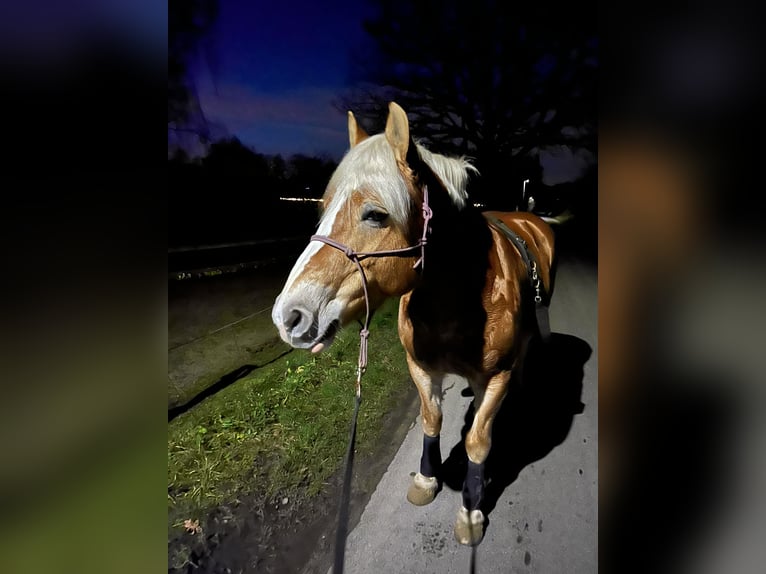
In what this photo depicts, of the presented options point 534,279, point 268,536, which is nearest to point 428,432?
point 268,536

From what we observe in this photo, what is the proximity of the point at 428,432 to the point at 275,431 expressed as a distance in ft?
4.14

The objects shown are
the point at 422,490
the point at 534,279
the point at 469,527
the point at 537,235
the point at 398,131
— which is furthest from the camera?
the point at 537,235

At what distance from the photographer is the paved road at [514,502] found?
192 cm

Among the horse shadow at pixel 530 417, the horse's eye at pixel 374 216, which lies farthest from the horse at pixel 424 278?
the horse shadow at pixel 530 417

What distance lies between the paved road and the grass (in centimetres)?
47

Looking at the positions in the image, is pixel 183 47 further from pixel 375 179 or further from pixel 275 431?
pixel 275 431

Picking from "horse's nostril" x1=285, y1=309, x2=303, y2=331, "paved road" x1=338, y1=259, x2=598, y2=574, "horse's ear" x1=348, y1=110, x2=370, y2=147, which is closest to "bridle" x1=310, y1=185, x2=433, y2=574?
"horse's nostril" x1=285, y1=309, x2=303, y2=331

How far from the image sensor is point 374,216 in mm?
1384
